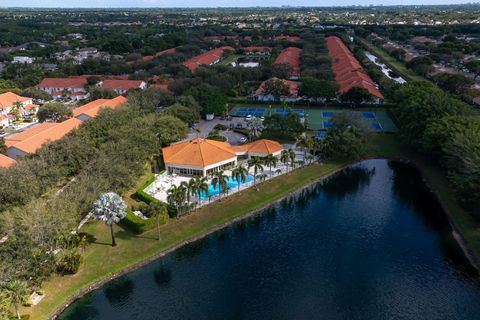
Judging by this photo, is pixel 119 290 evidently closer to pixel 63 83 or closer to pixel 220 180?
pixel 220 180

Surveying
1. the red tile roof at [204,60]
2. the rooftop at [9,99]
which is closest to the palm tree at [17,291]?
the rooftop at [9,99]

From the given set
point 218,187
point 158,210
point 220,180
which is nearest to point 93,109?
point 218,187

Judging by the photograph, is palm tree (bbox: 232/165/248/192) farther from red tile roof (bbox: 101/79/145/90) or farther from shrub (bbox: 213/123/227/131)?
red tile roof (bbox: 101/79/145/90)

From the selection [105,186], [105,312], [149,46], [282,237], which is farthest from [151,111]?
[149,46]

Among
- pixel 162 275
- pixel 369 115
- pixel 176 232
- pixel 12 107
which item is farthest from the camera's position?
pixel 369 115

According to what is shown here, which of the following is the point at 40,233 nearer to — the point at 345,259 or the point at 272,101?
the point at 345,259
